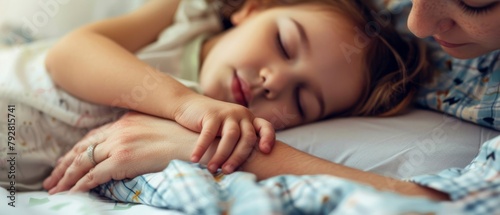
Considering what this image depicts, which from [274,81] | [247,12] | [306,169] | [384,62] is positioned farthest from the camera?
[247,12]

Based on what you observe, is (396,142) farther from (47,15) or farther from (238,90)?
(47,15)

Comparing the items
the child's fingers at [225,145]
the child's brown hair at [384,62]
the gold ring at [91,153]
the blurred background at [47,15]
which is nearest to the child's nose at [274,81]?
the child's brown hair at [384,62]

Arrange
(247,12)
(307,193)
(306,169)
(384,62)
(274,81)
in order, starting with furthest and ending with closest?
(247,12)
(384,62)
(274,81)
(306,169)
(307,193)

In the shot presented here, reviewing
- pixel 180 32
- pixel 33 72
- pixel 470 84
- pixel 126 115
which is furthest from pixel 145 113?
pixel 470 84

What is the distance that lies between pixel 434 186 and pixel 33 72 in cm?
85

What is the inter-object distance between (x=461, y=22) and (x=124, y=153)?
0.59 meters

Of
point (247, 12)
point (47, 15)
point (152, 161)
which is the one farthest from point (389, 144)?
point (47, 15)

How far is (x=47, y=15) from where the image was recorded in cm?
143

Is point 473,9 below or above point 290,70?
above

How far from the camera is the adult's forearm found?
715 mm

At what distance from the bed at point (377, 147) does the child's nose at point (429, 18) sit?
0.23m

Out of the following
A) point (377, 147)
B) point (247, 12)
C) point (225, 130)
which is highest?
point (247, 12)

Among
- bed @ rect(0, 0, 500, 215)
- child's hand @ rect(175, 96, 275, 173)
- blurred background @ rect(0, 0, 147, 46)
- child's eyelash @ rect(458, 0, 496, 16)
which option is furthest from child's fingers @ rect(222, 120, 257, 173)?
blurred background @ rect(0, 0, 147, 46)

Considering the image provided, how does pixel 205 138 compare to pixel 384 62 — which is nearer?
pixel 205 138
